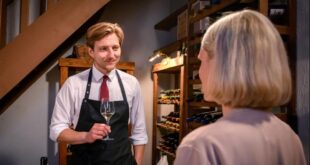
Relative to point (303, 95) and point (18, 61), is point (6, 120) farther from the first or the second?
point (303, 95)

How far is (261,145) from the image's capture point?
0.75m

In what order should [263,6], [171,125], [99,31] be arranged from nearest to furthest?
[263,6]
[99,31]
[171,125]

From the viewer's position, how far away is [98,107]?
6.36 ft

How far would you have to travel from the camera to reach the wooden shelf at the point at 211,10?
1.77 m

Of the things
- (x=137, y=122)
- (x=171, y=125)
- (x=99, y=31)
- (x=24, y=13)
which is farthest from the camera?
(x=171, y=125)

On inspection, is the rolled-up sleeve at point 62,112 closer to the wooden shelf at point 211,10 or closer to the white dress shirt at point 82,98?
the white dress shirt at point 82,98

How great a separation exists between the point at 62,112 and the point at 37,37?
2.98 feet

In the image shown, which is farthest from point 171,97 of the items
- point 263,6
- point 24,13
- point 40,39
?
point 263,6

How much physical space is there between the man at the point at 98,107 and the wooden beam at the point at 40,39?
0.68 meters

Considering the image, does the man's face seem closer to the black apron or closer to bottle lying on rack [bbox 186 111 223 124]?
the black apron

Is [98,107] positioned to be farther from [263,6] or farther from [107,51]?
[263,6]

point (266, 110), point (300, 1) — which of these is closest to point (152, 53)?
point (300, 1)

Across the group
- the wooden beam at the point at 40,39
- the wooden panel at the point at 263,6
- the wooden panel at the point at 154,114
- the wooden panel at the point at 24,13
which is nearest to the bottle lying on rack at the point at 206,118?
the wooden panel at the point at 263,6

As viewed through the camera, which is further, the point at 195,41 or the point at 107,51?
the point at 195,41
